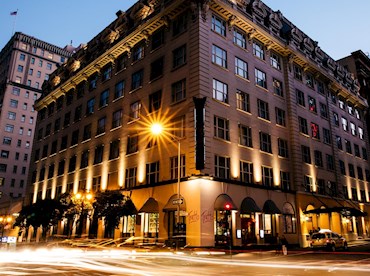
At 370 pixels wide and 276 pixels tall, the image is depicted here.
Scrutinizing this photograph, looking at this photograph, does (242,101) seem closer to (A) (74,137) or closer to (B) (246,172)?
(B) (246,172)

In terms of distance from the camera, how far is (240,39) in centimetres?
3503

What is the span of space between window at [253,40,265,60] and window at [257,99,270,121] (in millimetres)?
5662

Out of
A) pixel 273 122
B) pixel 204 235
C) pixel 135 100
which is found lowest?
pixel 204 235

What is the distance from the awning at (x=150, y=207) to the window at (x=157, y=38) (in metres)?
16.5

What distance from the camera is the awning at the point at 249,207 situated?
28303 millimetres

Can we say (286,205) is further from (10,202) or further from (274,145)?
(10,202)

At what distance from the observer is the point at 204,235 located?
2494 centimetres

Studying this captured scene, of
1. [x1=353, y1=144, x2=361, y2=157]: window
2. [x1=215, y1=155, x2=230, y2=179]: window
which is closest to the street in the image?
[x1=215, y1=155, x2=230, y2=179]: window

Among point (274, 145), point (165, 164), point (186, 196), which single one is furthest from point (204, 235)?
point (274, 145)

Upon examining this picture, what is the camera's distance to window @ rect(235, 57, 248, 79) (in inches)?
1310

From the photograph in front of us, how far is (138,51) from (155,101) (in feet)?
28.1

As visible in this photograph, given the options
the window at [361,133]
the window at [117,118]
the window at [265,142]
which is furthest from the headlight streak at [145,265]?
the window at [361,133]

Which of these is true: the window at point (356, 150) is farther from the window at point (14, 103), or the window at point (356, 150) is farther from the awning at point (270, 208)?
the window at point (14, 103)

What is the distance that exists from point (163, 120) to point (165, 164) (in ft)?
14.4
